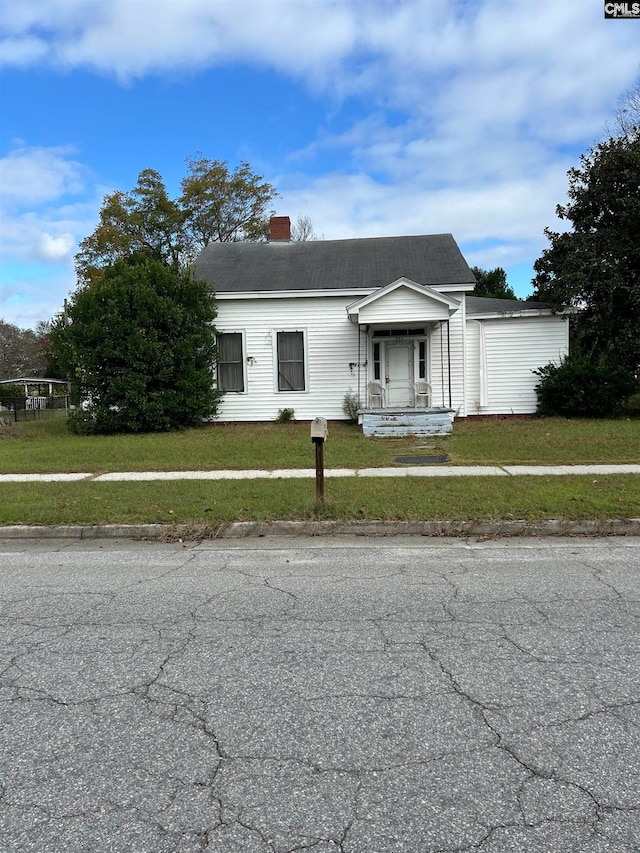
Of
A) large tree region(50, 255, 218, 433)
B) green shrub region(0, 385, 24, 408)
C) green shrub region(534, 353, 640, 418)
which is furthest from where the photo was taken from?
green shrub region(0, 385, 24, 408)

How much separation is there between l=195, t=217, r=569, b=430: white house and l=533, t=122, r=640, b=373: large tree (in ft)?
3.96

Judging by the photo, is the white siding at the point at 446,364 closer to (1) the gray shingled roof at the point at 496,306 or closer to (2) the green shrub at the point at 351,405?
(1) the gray shingled roof at the point at 496,306

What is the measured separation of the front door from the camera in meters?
18.2

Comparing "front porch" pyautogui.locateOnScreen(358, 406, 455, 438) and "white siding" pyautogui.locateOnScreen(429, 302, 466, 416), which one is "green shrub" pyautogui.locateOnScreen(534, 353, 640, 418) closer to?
"white siding" pyautogui.locateOnScreen(429, 302, 466, 416)

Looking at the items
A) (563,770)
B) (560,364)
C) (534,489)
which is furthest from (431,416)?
(563,770)

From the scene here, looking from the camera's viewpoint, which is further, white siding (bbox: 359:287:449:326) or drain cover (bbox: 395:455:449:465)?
white siding (bbox: 359:287:449:326)

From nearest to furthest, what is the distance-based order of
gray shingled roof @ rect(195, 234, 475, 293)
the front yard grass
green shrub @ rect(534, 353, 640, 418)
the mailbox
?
the front yard grass
the mailbox
green shrub @ rect(534, 353, 640, 418)
gray shingled roof @ rect(195, 234, 475, 293)

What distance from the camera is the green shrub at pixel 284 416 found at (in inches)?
718

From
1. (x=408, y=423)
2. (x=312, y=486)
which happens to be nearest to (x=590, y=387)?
(x=408, y=423)

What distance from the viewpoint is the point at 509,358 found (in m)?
18.2

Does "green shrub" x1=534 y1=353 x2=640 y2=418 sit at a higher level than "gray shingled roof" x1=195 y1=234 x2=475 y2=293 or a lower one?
lower

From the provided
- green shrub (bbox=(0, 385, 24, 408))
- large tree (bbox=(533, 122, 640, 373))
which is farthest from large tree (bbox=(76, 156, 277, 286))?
large tree (bbox=(533, 122, 640, 373))

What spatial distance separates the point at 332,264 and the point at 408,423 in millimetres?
A: 6718

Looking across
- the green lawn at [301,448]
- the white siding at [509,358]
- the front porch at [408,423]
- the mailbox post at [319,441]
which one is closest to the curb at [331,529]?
the mailbox post at [319,441]
